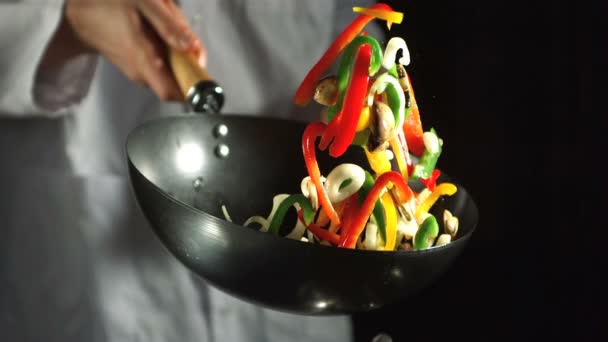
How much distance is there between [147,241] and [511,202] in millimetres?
398

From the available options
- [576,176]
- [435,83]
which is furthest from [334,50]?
[576,176]

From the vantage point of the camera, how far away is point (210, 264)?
1.03ft

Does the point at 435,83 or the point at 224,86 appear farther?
the point at 224,86

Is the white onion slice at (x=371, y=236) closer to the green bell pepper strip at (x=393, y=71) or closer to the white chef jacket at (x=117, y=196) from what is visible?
the green bell pepper strip at (x=393, y=71)

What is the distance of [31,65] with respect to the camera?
0.61 meters

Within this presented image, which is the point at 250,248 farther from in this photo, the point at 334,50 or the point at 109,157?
the point at 109,157

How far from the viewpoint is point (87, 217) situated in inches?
27.5

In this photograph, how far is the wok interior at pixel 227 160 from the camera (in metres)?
0.39

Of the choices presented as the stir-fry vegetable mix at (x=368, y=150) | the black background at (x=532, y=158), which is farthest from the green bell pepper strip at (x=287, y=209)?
the black background at (x=532, y=158)

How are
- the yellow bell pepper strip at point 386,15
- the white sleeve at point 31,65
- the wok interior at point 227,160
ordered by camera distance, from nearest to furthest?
the yellow bell pepper strip at point 386,15
the wok interior at point 227,160
the white sleeve at point 31,65

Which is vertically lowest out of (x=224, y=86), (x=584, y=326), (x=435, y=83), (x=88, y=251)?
(x=88, y=251)

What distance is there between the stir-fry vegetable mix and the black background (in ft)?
0.96

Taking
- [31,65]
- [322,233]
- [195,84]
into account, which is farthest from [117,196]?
[322,233]

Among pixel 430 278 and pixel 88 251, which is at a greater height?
pixel 430 278
